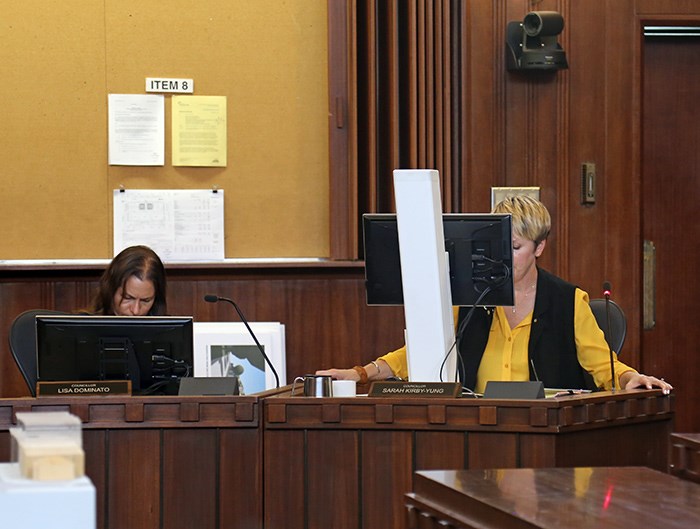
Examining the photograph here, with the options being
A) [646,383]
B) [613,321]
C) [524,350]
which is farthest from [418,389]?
[613,321]

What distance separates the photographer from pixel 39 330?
3.74 meters

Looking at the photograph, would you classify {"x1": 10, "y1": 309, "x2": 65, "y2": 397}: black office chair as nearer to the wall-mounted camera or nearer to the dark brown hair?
the dark brown hair

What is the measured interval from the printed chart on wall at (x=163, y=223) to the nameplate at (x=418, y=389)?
6.49 ft

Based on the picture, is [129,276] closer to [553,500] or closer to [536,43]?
[536,43]

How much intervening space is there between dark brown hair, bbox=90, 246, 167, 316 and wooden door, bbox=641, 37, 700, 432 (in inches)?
100

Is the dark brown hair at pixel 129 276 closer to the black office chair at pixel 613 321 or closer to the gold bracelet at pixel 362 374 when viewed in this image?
the gold bracelet at pixel 362 374

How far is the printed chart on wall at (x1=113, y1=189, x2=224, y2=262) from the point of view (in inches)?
212

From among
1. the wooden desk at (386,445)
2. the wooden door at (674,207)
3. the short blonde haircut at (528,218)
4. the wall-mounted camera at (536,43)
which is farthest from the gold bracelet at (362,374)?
the wooden door at (674,207)

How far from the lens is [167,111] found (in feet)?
17.8

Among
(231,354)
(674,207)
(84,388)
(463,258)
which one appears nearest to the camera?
(84,388)

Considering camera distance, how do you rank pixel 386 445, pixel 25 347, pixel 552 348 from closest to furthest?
pixel 386 445, pixel 552 348, pixel 25 347

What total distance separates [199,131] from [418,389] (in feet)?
7.34

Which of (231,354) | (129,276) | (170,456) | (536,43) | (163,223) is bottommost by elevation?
(170,456)

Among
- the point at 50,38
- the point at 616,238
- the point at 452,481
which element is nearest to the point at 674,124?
the point at 616,238
